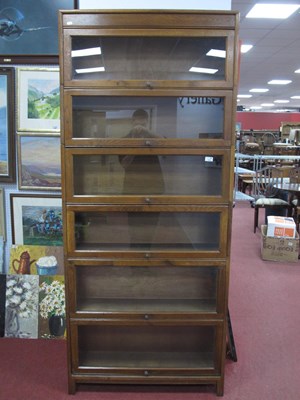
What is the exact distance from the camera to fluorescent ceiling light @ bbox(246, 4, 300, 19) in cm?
503

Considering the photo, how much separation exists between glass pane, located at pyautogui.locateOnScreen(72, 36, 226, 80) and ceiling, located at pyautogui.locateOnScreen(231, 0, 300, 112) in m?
3.62

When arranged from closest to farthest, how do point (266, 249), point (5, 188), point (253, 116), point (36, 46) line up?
point (36, 46), point (5, 188), point (266, 249), point (253, 116)

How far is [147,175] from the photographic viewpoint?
2.06 metres

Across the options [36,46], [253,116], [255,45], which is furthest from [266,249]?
[253,116]

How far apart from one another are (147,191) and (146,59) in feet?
2.34

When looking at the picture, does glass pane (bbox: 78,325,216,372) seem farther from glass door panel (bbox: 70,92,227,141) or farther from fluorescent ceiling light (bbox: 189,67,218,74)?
fluorescent ceiling light (bbox: 189,67,218,74)

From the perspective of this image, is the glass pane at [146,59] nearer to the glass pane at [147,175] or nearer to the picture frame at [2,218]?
the glass pane at [147,175]

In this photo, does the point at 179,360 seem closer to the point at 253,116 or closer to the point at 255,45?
the point at 255,45

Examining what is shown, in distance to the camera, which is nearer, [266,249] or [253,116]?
[266,249]

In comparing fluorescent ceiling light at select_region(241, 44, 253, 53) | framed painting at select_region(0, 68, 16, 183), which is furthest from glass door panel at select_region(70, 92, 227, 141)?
fluorescent ceiling light at select_region(241, 44, 253, 53)

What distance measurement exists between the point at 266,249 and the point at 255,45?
471 cm

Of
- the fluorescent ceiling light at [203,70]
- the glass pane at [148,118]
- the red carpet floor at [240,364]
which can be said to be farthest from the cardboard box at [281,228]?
the fluorescent ceiling light at [203,70]

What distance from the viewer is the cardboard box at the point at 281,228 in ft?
14.4

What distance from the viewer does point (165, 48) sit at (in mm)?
1913
